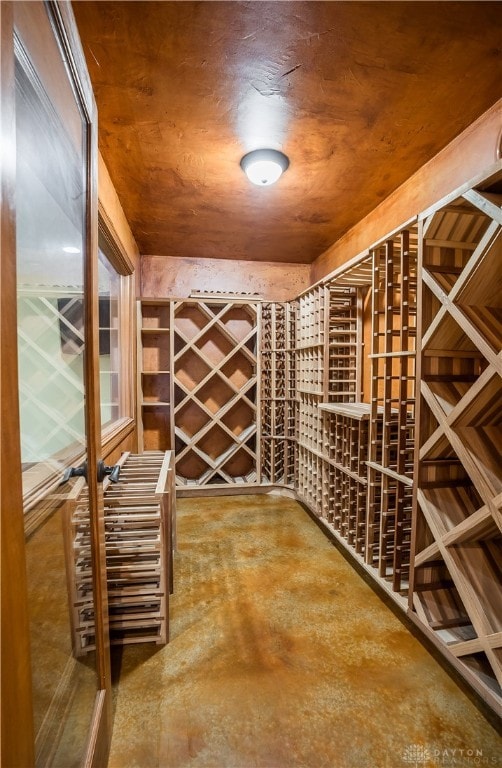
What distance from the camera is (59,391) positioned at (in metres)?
0.94

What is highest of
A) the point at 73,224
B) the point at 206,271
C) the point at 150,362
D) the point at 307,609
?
the point at 206,271

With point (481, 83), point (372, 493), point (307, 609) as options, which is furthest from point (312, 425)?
point (481, 83)

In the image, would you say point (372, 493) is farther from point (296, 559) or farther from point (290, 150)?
point (290, 150)

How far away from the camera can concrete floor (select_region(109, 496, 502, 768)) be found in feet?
3.14

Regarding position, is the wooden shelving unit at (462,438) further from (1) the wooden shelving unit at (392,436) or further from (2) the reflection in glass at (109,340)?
Result: (2) the reflection in glass at (109,340)

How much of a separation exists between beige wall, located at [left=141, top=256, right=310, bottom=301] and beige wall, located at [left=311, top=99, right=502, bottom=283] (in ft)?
2.90

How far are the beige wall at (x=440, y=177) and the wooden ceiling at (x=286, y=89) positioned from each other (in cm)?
4

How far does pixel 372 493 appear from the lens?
1.70 m

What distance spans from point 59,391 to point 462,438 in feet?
4.22

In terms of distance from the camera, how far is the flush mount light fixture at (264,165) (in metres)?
1.66

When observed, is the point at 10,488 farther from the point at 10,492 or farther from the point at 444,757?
the point at 444,757

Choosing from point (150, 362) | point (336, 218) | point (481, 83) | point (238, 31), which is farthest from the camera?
point (150, 362)

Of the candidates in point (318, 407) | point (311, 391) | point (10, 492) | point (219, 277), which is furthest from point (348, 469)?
point (219, 277)

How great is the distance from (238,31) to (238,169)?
2.48ft
